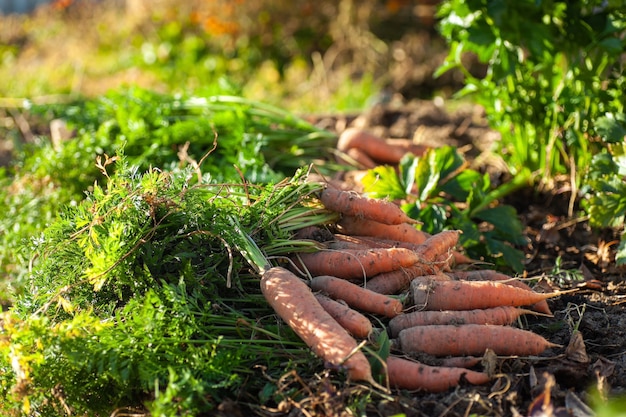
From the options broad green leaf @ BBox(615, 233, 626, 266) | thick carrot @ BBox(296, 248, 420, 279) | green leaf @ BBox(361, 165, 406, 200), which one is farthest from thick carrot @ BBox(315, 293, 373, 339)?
broad green leaf @ BBox(615, 233, 626, 266)

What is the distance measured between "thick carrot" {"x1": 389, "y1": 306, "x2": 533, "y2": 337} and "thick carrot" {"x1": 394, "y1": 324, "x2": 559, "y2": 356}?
7 cm

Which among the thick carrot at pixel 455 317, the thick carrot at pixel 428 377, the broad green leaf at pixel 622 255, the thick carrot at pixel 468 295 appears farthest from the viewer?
the broad green leaf at pixel 622 255

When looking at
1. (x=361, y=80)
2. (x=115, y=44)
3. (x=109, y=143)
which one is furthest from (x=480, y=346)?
(x=115, y=44)

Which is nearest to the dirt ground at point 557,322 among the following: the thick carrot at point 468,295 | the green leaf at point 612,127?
the thick carrot at point 468,295

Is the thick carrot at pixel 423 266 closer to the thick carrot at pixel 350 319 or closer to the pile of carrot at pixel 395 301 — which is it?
the pile of carrot at pixel 395 301

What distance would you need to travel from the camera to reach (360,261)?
2.83 metres

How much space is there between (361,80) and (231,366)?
5.44m

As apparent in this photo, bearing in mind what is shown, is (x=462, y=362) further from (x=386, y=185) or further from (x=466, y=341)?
(x=386, y=185)

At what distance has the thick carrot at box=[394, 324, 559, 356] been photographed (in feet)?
8.36

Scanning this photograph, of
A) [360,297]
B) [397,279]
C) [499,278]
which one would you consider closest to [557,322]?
[499,278]

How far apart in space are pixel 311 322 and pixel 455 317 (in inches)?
23.3

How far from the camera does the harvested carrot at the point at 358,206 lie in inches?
119

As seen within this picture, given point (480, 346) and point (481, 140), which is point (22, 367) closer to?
point (480, 346)

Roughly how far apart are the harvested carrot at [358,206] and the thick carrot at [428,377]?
0.81 meters
